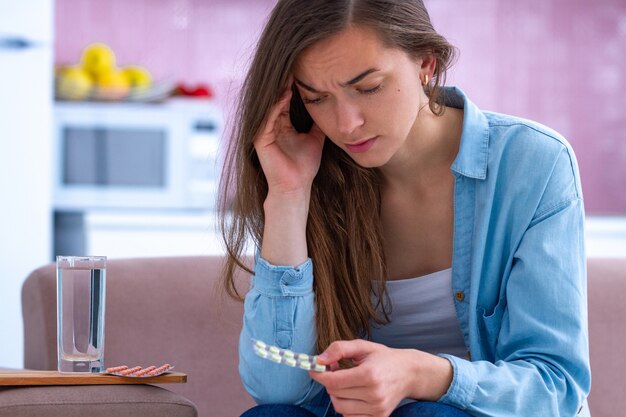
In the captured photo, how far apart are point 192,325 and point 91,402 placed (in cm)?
53

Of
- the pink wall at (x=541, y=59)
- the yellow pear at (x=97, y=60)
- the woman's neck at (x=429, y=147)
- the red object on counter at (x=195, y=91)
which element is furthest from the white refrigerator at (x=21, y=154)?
the woman's neck at (x=429, y=147)

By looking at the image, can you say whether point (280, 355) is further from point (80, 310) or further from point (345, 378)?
point (80, 310)

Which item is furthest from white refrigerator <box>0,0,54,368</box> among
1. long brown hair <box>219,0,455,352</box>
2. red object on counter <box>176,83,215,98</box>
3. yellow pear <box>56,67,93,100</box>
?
long brown hair <box>219,0,455,352</box>

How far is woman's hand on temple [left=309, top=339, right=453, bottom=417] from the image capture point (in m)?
1.18

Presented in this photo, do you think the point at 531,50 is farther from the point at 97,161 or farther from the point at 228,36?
the point at 97,161

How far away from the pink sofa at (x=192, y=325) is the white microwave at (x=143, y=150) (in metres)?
2.15

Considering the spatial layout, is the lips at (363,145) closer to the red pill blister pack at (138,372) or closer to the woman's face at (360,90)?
the woman's face at (360,90)

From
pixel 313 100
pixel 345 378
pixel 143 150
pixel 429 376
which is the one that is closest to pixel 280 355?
pixel 345 378

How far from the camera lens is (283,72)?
1385mm

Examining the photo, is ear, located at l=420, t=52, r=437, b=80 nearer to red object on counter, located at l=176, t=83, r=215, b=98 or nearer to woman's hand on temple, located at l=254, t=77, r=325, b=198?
woman's hand on temple, located at l=254, t=77, r=325, b=198

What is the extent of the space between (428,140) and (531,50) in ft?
11.0

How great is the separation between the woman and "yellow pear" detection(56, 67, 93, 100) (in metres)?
2.62

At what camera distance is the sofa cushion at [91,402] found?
130 centimetres

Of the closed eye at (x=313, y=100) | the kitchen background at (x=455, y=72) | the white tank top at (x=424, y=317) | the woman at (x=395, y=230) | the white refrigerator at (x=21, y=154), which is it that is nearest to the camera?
the woman at (x=395, y=230)
